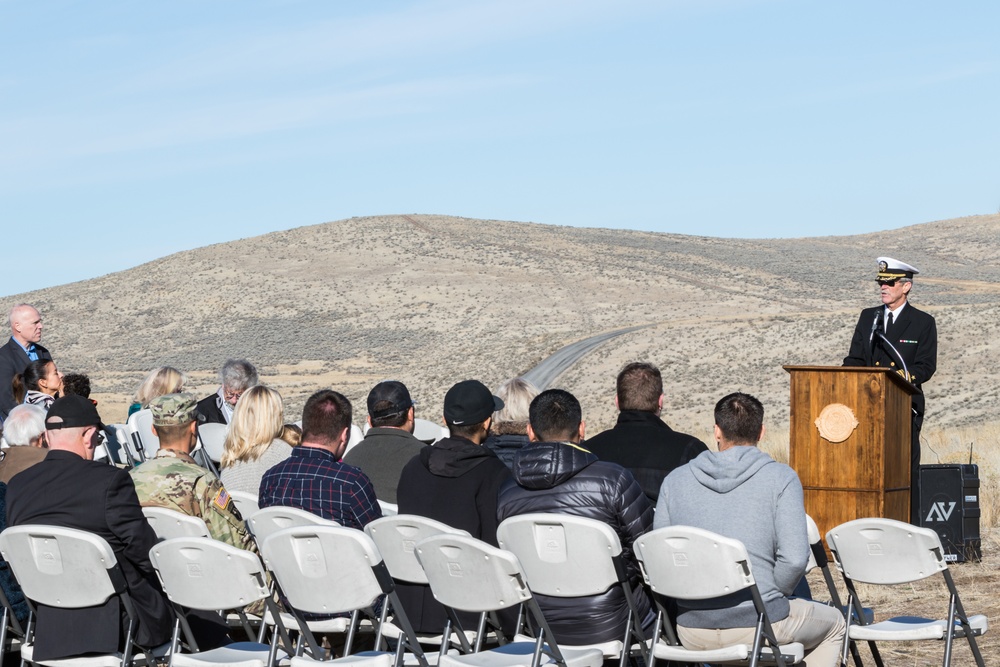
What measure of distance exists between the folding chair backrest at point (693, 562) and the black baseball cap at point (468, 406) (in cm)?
117

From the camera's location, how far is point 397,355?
7788 cm

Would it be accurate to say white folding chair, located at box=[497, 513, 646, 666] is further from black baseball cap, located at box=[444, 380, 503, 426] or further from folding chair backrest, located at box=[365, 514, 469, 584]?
black baseball cap, located at box=[444, 380, 503, 426]

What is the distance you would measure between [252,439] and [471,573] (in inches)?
99.5

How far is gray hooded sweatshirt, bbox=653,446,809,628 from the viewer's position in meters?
4.60

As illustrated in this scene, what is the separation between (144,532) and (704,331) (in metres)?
43.9

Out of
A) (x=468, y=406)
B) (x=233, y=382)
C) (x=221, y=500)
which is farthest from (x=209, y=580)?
(x=233, y=382)

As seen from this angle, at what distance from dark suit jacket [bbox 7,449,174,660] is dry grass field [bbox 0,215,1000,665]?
2659 cm

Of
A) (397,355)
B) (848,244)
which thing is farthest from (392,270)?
(848,244)

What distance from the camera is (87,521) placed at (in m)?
4.62

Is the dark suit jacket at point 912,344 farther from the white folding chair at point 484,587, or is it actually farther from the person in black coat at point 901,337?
the white folding chair at point 484,587

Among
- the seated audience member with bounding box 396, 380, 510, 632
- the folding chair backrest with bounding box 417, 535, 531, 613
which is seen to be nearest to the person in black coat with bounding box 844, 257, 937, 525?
the seated audience member with bounding box 396, 380, 510, 632

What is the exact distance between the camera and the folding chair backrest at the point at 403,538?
15.3 feet

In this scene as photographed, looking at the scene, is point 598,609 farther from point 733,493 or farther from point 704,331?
point 704,331

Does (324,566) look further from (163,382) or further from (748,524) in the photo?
(163,382)
